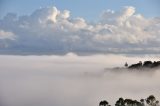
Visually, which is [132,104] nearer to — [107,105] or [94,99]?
[107,105]

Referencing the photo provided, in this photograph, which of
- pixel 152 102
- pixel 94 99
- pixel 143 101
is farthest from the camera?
pixel 94 99

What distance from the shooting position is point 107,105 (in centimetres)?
12938

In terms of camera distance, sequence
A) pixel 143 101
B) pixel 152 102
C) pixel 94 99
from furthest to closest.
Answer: pixel 94 99 → pixel 143 101 → pixel 152 102

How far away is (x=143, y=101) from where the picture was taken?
416 ft

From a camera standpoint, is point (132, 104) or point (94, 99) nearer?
point (132, 104)

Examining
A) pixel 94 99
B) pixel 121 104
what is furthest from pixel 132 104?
pixel 94 99

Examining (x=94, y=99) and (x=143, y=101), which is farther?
(x=94, y=99)

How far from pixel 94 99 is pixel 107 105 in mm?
69341

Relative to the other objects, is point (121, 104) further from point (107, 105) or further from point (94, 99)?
point (94, 99)

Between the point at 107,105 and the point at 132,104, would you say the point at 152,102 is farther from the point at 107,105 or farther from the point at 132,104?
the point at 107,105

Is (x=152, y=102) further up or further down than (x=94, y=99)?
further down

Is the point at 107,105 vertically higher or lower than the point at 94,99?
lower

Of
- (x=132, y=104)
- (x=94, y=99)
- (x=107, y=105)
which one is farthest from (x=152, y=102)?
(x=94, y=99)

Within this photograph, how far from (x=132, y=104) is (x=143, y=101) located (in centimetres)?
757
